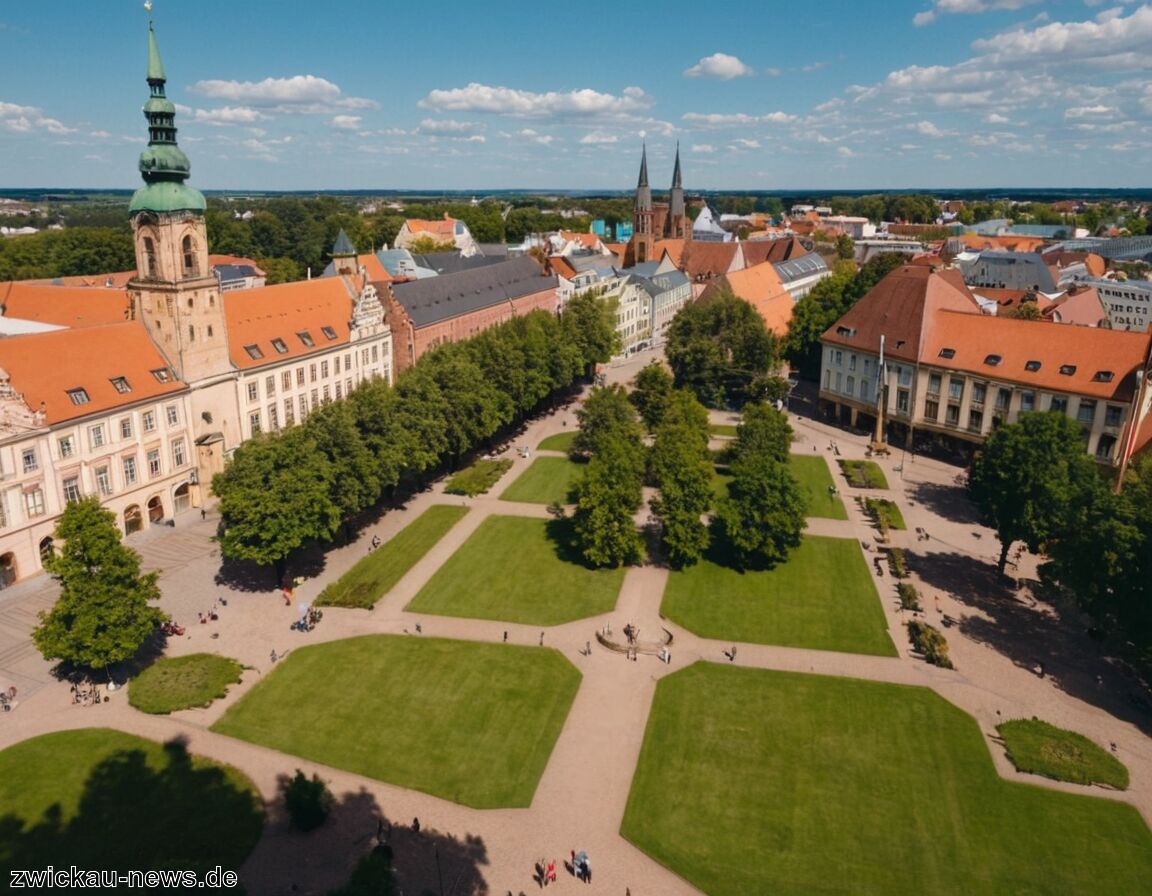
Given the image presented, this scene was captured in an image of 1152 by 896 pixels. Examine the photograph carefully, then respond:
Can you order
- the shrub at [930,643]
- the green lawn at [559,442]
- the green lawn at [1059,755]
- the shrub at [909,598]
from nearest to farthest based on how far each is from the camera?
the green lawn at [1059,755], the shrub at [930,643], the shrub at [909,598], the green lawn at [559,442]

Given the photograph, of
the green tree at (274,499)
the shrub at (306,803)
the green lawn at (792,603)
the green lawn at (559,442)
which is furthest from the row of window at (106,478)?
the green lawn at (792,603)

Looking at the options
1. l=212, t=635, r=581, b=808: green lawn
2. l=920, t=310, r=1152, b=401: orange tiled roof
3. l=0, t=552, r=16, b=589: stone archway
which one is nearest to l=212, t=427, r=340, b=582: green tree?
l=212, t=635, r=581, b=808: green lawn

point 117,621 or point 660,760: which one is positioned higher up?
point 117,621

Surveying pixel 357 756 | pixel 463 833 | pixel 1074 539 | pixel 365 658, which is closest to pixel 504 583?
pixel 365 658

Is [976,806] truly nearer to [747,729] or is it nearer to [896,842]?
[896,842]

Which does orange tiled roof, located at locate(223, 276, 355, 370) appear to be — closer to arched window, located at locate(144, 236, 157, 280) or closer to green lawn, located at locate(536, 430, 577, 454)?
arched window, located at locate(144, 236, 157, 280)

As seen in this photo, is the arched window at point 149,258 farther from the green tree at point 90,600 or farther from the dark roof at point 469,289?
the dark roof at point 469,289
